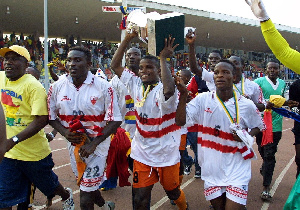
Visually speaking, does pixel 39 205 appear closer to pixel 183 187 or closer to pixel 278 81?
pixel 183 187

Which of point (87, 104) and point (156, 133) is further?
point (156, 133)

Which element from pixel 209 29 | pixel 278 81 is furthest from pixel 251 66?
pixel 278 81

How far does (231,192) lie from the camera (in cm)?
363

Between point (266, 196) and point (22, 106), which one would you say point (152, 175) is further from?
point (266, 196)

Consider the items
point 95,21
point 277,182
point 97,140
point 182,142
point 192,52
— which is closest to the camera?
point 97,140

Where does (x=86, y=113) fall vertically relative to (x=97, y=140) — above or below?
above

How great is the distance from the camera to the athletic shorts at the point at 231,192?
3.60 m

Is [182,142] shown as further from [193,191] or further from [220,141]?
[220,141]

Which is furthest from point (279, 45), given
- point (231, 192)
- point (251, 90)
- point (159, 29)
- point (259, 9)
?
point (251, 90)

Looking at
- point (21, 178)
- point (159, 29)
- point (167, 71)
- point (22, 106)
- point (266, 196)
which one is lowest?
point (266, 196)

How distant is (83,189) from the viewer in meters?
4.07

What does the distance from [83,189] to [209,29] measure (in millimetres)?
26537

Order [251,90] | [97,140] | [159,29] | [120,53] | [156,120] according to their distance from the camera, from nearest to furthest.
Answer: [159,29], [97,140], [156,120], [120,53], [251,90]

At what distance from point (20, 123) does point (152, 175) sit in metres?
1.67
